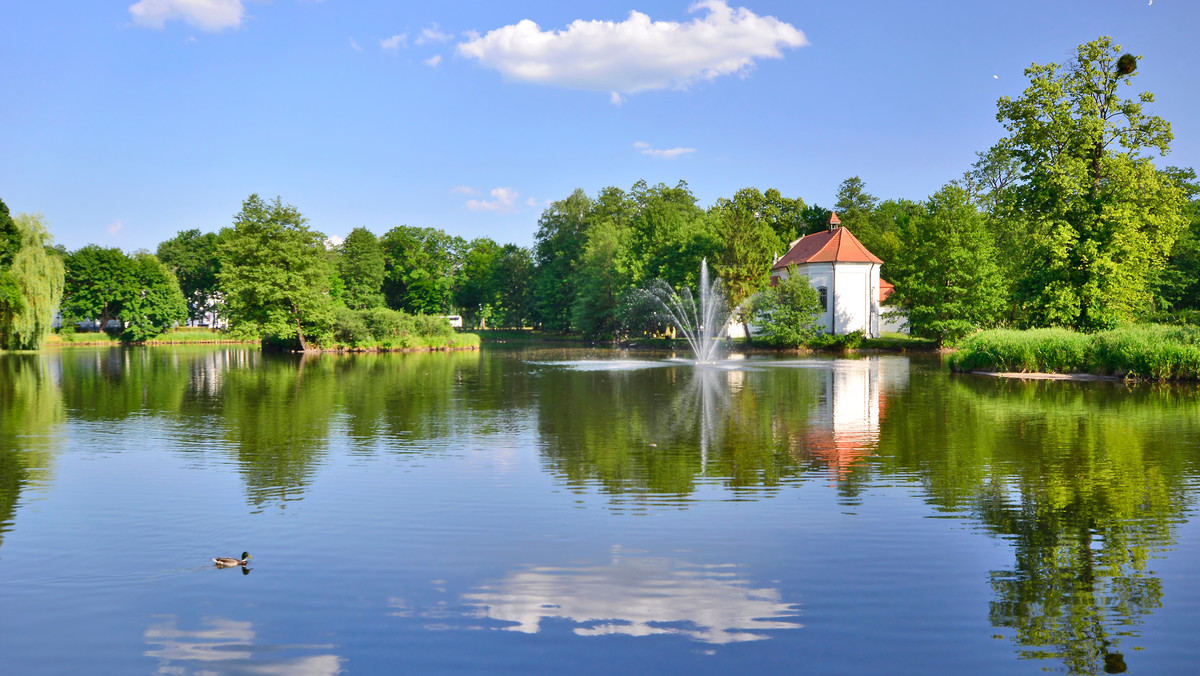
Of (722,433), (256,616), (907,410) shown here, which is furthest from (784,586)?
(907,410)

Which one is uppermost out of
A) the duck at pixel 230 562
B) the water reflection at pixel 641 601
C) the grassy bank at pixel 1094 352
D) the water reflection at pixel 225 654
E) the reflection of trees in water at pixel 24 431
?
the grassy bank at pixel 1094 352

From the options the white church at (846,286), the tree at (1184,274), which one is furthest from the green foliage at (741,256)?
the tree at (1184,274)

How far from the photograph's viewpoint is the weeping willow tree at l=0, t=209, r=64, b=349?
50.3m

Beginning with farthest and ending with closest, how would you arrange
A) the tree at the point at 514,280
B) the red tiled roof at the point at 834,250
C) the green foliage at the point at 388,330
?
the tree at the point at 514,280 → the red tiled roof at the point at 834,250 → the green foliage at the point at 388,330

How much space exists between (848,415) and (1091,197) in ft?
81.7

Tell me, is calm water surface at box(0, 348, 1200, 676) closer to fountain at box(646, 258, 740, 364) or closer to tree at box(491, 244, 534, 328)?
fountain at box(646, 258, 740, 364)

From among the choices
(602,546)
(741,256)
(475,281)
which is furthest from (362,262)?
(602,546)

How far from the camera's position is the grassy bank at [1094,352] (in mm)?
28828

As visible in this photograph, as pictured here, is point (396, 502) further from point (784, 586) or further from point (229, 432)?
point (229, 432)

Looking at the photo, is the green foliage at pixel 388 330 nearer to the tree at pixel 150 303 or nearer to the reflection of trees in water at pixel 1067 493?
the tree at pixel 150 303

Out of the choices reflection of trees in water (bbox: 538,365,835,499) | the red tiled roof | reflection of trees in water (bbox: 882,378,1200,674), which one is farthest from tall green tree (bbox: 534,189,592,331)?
reflection of trees in water (bbox: 882,378,1200,674)

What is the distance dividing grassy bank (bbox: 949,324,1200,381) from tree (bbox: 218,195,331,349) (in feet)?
142

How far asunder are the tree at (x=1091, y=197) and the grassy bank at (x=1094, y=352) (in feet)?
11.2

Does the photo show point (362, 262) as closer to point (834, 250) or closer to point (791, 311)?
point (791, 311)
